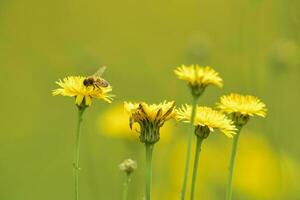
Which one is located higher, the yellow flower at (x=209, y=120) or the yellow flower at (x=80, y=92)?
the yellow flower at (x=80, y=92)

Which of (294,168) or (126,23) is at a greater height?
(126,23)

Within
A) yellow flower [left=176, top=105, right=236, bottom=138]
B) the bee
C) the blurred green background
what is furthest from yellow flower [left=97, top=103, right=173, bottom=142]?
yellow flower [left=176, top=105, right=236, bottom=138]

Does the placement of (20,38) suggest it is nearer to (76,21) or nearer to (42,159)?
(76,21)

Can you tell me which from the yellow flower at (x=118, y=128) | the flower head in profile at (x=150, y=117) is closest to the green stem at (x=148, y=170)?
the flower head in profile at (x=150, y=117)

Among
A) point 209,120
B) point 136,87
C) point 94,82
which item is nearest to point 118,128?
point 94,82

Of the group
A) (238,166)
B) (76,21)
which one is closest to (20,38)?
(76,21)

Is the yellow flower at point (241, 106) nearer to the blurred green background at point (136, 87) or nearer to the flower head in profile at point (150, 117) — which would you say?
the flower head in profile at point (150, 117)
